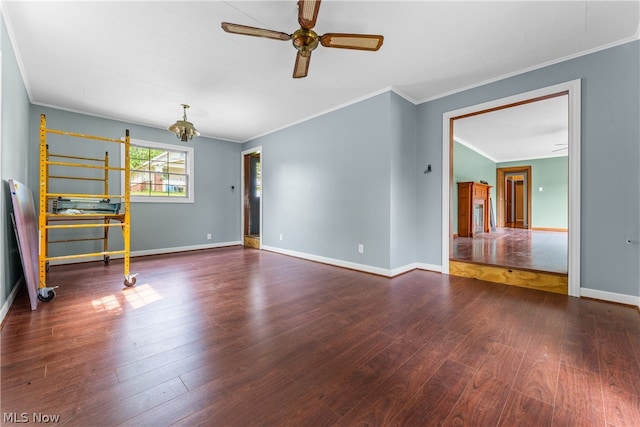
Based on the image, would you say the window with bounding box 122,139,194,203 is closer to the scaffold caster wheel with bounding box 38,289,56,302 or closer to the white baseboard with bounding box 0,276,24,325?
the white baseboard with bounding box 0,276,24,325

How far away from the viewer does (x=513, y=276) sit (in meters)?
3.16

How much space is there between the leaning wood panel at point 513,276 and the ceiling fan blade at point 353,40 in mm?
2887

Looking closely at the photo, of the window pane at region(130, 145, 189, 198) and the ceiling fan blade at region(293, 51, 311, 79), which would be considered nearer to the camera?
the ceiling fan blade at region(293, 51, 311, 79)

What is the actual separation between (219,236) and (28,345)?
4.37 meters

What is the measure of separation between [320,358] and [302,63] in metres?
2.37

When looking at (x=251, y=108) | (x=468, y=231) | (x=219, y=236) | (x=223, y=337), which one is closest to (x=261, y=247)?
(x=219, y=236)

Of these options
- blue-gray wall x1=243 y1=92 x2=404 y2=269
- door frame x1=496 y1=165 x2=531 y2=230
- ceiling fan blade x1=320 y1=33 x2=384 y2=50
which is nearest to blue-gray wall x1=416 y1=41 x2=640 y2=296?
blue-gray wall x1=243 y1=92 x2=404 y2=269

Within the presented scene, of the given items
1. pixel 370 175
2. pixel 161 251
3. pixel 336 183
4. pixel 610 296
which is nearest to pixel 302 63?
pixel 370 175

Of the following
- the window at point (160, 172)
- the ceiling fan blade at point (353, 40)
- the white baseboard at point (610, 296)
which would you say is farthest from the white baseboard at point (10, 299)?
the white baseboard at point (610, 296)

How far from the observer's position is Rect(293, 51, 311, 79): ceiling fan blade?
221cm

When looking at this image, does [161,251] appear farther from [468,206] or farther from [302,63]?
[468,206]

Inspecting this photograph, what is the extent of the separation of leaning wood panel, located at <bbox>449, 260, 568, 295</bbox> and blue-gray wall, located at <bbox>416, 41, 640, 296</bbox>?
21 cm

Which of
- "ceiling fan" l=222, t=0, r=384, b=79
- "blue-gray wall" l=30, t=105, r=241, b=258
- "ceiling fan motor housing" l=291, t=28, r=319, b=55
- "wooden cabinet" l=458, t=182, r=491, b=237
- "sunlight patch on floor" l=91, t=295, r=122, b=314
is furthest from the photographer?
"wooden cabinet" l=458, t=182, r=491, b=237

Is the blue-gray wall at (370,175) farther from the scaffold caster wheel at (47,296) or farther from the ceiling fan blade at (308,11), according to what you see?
the ceiling fan blade at (308,11)
